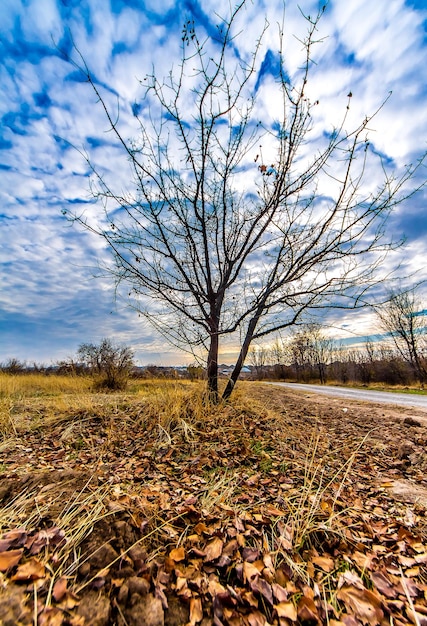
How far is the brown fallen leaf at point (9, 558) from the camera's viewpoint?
1282 mm

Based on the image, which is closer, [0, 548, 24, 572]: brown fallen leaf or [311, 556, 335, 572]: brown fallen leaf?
[0, 548, 24, 572]: brown fallen leaf

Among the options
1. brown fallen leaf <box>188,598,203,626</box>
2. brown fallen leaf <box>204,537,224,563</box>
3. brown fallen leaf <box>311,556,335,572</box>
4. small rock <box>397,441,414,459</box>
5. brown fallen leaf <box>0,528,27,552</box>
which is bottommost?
brown fallen leaf <box>311,556,335,572</box>

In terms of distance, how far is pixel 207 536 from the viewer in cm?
180

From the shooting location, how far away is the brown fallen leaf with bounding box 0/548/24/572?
50.5 inches

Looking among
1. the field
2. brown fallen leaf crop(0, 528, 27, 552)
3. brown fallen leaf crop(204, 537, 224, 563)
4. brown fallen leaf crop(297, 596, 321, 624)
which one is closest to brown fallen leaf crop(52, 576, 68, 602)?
the field

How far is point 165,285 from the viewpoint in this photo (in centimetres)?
498

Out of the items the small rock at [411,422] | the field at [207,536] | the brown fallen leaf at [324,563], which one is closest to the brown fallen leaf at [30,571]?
the field at [207,536]

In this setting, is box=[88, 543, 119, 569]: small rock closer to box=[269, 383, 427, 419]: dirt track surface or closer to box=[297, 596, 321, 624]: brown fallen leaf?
box=[297, 596, 321, 624]: brown fallen leaf

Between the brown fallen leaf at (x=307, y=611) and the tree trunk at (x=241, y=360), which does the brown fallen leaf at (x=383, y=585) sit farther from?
the tree trunk at (x=241, y=360)

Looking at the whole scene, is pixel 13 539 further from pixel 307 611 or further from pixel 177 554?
pixel 307 611

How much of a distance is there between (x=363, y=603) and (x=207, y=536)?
87 centimetres

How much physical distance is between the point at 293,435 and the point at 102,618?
10.7 feet

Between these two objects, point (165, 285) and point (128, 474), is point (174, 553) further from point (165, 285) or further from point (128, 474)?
point (165, 285)

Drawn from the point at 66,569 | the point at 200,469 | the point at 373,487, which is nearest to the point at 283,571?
the point at 66,569
